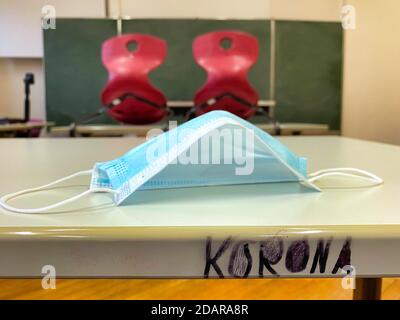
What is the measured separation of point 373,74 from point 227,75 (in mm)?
2311

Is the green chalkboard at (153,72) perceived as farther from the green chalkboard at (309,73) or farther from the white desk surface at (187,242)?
the white desk surface at (187,242)

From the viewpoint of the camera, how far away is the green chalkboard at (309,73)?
13.5ft

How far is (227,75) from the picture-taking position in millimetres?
2367

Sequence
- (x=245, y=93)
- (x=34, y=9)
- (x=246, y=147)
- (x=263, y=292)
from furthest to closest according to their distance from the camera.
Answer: (x=34, y=9)
(x=245, y=93)
(x=263, y=292)
(x=246, y=147)

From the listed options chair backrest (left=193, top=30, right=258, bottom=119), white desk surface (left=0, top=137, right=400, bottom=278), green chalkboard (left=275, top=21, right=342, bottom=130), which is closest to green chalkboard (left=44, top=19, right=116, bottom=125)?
green chalkboard (left=275, top=21, right=342, bottom=130)

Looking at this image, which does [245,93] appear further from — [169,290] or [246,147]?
[246,147]

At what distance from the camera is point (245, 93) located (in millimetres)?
2311

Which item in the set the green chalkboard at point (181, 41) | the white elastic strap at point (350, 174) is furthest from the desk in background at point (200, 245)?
the green chalkboard at point (181, 41)

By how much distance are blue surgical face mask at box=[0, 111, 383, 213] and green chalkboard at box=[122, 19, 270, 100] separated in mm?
3551

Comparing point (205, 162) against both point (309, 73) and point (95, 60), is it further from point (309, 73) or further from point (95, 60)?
point (309, 73)

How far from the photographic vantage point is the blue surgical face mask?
40 cm

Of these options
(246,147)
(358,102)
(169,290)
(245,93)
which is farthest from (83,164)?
(358,102)

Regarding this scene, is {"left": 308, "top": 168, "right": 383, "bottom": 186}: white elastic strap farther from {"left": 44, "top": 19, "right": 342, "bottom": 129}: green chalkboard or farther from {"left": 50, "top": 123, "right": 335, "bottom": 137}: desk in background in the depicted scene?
{"left": 44, "top": 19, "right": 342, "bottom": 129}: green chalkboard

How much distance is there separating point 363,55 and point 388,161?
3816 millimetres
